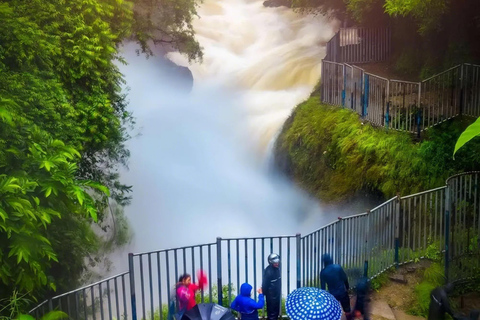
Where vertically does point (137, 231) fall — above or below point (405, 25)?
below

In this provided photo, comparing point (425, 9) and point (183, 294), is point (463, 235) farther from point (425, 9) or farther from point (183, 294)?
point (425, 9)

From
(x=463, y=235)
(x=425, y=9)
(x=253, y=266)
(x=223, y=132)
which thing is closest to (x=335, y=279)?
(x=253, y=266)

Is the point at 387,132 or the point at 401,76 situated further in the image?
the point at 401,76

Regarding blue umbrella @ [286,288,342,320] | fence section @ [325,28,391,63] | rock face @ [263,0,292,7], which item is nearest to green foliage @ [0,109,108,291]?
blue umbrella @ [286,288,342,320]

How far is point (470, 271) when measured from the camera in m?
8.37

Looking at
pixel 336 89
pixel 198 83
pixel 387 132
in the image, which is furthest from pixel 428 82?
pixel 198 83

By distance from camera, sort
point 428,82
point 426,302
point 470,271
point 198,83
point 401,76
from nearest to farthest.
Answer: point 426,302, point 470,271, point 428,82, point 401,76, point 198,83

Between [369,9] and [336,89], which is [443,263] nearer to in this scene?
[336,89]

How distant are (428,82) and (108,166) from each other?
674 centimetres

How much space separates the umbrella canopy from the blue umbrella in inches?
26.2

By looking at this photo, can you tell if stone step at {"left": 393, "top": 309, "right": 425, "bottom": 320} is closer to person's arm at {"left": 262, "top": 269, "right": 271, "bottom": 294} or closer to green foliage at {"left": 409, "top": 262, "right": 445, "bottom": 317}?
green foliage at {"left": 409, "top": 262, "right": 445, "bottom": 317}

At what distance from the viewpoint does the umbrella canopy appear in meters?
5.70

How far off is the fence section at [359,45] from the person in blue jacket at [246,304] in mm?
10857

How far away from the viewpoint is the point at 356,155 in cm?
1231
